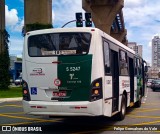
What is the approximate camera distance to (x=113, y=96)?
12.0 meters

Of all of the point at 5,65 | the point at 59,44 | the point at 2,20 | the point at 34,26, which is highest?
the point at 2,20

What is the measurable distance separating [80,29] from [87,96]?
1.95m

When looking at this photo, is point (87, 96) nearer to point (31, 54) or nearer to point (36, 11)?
point (31, 54)

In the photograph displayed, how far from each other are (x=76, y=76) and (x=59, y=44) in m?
1.12

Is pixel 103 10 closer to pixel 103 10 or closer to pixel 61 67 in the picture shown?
pixel 103 10

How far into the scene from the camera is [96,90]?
1027cm

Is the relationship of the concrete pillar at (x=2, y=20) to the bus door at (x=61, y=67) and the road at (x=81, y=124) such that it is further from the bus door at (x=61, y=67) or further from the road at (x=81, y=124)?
the bus door at (x=61, y=67)

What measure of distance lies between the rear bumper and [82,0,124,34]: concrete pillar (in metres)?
45.2

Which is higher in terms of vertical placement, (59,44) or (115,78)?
(59,44)

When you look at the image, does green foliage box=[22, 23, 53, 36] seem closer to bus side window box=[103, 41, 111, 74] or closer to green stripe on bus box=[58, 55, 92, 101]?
bus side window box=[103, 41, 111, 74]

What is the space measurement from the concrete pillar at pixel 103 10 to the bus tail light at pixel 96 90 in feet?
148

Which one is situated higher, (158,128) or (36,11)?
(36,11)

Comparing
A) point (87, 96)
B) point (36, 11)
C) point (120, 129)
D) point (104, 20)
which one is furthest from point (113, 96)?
point (104, 20)

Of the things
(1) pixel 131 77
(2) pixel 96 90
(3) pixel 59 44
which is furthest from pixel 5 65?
(2) pixel 96 90
